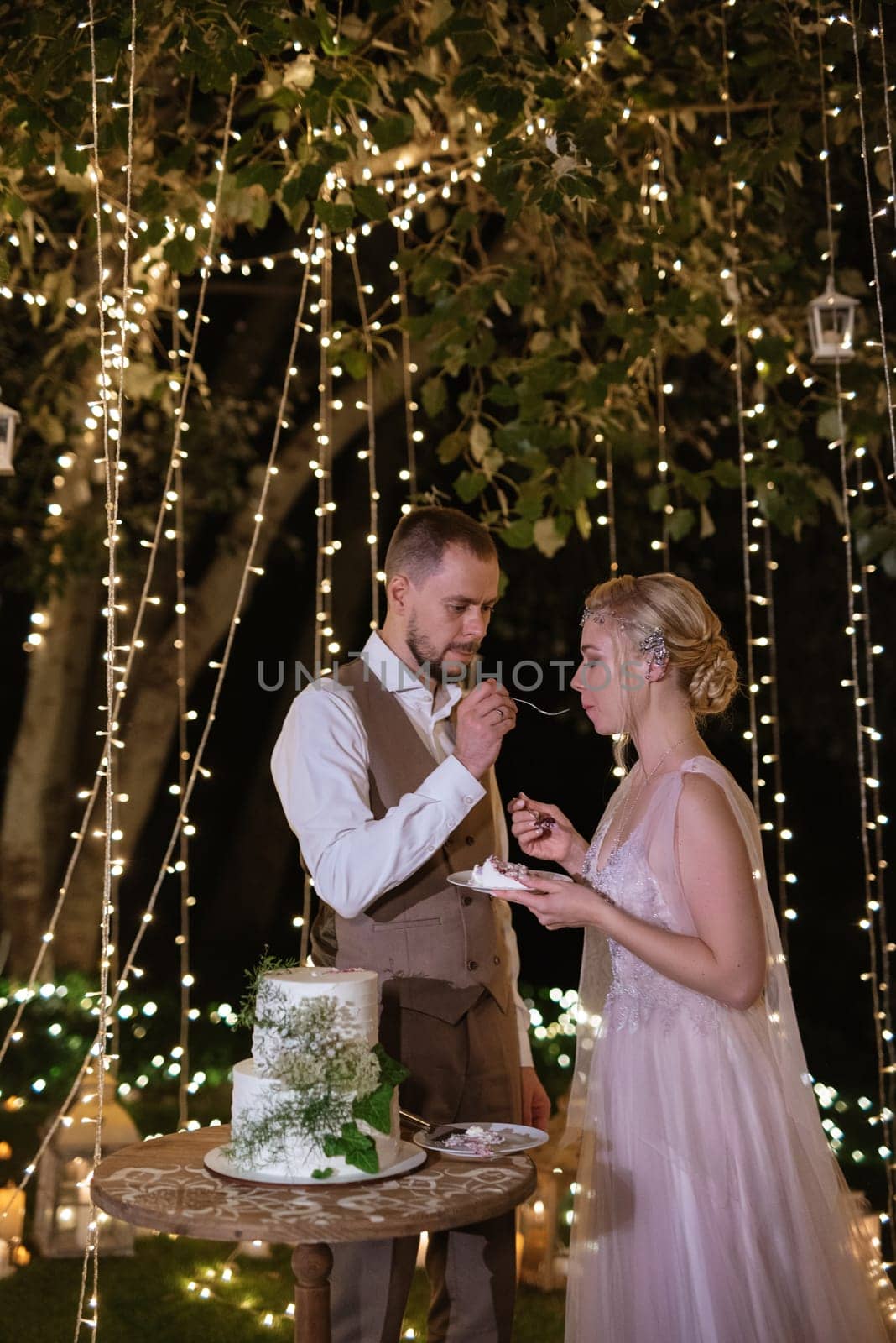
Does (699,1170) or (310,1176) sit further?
(699,1170)

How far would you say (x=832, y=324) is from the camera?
3.92 metres

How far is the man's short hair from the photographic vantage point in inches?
108

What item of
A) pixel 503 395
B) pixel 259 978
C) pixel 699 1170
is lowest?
pixel 699 1170

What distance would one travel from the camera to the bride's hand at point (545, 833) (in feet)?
7.98

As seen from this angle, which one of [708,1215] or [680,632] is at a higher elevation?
→ [680,632]

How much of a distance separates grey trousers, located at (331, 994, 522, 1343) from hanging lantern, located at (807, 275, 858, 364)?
2181mm

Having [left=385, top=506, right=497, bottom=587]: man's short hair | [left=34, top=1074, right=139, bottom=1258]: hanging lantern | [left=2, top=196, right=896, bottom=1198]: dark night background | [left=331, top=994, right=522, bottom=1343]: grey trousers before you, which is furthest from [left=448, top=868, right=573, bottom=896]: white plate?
[left=2, top=196, right=896, bottom=1198]: dark night background

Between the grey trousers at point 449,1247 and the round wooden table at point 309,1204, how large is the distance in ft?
1.40

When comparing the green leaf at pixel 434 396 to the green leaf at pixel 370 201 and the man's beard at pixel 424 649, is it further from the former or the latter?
the man's beard at pixel 424 649

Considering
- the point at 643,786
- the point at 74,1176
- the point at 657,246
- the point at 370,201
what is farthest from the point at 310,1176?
the point at 657,246

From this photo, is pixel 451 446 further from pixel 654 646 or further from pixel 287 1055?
pixel 287 1055

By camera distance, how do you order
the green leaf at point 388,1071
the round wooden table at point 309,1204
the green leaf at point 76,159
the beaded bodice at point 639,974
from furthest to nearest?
the green leaf at point 76,159 → the beaded bodice at point 639,974 → the green leaf at point 388,1071 → the round wooden table at point 309,1204

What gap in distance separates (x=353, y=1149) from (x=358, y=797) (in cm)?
72

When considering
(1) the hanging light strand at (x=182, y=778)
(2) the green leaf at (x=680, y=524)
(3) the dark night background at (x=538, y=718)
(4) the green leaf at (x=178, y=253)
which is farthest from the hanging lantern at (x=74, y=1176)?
(3) the dark night background at (x=538, y=718)
